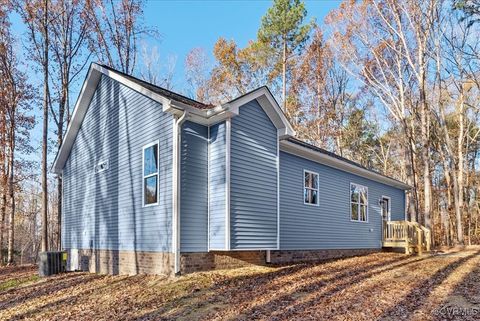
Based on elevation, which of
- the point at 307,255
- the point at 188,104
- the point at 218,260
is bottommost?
the point at 307,255

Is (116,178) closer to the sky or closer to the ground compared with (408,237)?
closer to the sky

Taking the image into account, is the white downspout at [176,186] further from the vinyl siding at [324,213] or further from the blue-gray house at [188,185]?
the vinyl siding at [324,213]

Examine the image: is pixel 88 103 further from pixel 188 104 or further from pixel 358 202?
pixel 358 202

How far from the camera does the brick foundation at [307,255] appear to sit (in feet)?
36.6

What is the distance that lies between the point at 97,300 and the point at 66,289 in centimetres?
203

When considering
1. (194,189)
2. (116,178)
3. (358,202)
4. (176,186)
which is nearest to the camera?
(176,186)

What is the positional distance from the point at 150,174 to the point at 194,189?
1.43 m

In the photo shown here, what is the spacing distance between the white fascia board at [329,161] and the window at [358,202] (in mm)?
570

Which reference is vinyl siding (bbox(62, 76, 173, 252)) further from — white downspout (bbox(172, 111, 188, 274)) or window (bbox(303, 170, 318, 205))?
window (bbox(303, 170, 318, 205))

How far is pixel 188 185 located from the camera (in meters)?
8.81

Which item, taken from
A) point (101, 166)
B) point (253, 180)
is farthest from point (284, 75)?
point (253, 180)

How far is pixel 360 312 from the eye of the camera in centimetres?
576

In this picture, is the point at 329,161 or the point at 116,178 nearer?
the point at 116,178

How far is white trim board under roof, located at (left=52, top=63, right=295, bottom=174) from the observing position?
8.73 m
